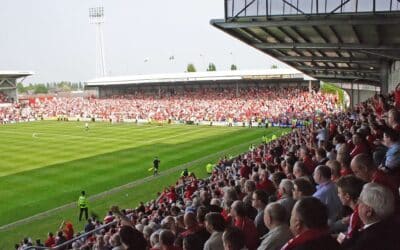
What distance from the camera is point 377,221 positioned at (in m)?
3.27

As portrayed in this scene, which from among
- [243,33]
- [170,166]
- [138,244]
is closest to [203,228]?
[138,244]

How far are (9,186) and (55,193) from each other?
3768mm

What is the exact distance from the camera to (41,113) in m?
76.8

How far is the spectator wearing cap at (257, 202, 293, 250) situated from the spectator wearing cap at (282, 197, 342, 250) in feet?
2.48

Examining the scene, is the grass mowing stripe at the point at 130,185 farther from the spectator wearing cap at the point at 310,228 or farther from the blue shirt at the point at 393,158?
the spectator wearing cap at the point at 310,228

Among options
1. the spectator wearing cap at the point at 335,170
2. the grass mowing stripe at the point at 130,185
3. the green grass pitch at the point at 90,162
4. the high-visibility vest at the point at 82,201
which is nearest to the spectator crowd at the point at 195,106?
the green grass pitch at the point at 90,162

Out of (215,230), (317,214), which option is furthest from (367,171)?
(317,214)

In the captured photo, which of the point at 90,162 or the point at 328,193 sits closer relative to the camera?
the point at 328,193

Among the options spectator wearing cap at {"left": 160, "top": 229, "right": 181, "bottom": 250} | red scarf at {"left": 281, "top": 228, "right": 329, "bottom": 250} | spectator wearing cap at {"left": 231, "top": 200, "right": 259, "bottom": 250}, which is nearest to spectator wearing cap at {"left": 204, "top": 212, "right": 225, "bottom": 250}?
spectator wearing cap at {"left": 231, "top": 200, "right": 259, "bottom": 250}

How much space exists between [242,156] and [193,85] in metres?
61.4

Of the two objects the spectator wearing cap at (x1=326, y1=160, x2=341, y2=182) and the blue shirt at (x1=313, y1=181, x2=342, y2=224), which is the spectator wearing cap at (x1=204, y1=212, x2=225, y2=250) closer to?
the blue shirt at (x1=313, y1=181, x2=342, y2=224)

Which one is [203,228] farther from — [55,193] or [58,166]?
[58,166]

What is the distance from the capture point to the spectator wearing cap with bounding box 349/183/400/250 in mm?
3119

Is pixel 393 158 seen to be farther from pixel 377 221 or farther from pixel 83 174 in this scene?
pixel 83 174
